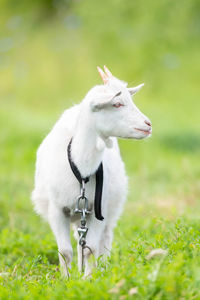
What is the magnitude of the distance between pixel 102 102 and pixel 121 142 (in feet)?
34.9

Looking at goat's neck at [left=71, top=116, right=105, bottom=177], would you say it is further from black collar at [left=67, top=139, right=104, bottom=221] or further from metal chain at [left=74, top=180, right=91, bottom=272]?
metal chain at [left=74, top=180, right=91, bottom=272]

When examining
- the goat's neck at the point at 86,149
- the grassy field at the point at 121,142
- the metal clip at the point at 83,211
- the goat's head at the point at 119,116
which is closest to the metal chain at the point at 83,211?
the metal clip at the point at 83,211

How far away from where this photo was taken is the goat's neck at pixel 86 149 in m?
4.09

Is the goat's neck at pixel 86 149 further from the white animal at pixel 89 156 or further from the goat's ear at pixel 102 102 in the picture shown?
the goat's ear at pixel 102 102

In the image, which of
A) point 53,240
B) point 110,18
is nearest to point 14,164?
point 53,240

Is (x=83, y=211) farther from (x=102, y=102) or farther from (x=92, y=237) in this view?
(x=102, y=102)

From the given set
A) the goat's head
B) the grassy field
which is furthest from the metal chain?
the goat's head

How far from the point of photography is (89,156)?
4.17m

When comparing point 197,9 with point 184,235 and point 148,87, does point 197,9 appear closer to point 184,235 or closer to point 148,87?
point 148,87

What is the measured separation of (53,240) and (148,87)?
1506 centimetres

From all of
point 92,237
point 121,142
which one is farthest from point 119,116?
point 121,142

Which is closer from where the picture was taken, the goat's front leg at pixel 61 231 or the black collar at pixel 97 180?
the black collar at pixel 97 180

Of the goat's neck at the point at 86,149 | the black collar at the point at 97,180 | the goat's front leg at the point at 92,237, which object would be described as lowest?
the goat's front leg at the point at 92,237

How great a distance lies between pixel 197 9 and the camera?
74.7 ft
